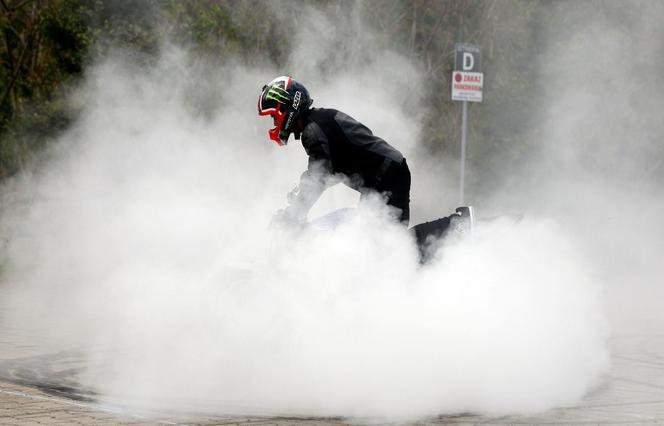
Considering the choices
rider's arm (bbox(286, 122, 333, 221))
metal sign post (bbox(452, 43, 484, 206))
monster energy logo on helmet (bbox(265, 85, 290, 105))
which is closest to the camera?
rider's arm (bbox(286, 122, 333, 221))

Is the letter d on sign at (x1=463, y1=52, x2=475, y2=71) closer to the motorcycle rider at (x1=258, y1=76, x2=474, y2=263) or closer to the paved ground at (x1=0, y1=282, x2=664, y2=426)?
the paved ground at (x1=0, y1=282, x2=664, y2=426)

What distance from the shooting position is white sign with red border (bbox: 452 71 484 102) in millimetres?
14125

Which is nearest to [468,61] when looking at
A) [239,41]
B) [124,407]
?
[239,41]

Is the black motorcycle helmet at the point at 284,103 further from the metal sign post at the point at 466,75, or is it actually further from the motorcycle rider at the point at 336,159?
the metal sign post at the point at 466,75

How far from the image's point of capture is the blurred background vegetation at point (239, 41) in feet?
44.2

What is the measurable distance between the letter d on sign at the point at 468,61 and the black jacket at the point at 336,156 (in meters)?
7.52

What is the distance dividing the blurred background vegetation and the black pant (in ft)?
17.5

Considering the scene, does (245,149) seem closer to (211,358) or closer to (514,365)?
(211,358)

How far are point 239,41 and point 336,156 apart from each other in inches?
299

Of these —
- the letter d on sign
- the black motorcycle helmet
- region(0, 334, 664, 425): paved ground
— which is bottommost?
region(0, 334, 664, 425): paved ground

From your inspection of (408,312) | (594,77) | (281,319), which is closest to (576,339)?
(408,312)

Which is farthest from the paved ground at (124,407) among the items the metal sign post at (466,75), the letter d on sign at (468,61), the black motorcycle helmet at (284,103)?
the letter d on sign at (468,61)

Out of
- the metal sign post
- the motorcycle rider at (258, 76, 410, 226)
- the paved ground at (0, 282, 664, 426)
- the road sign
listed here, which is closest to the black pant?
the motorcycle rider at (258, 76, 410, 226)

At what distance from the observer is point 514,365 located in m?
6.79
